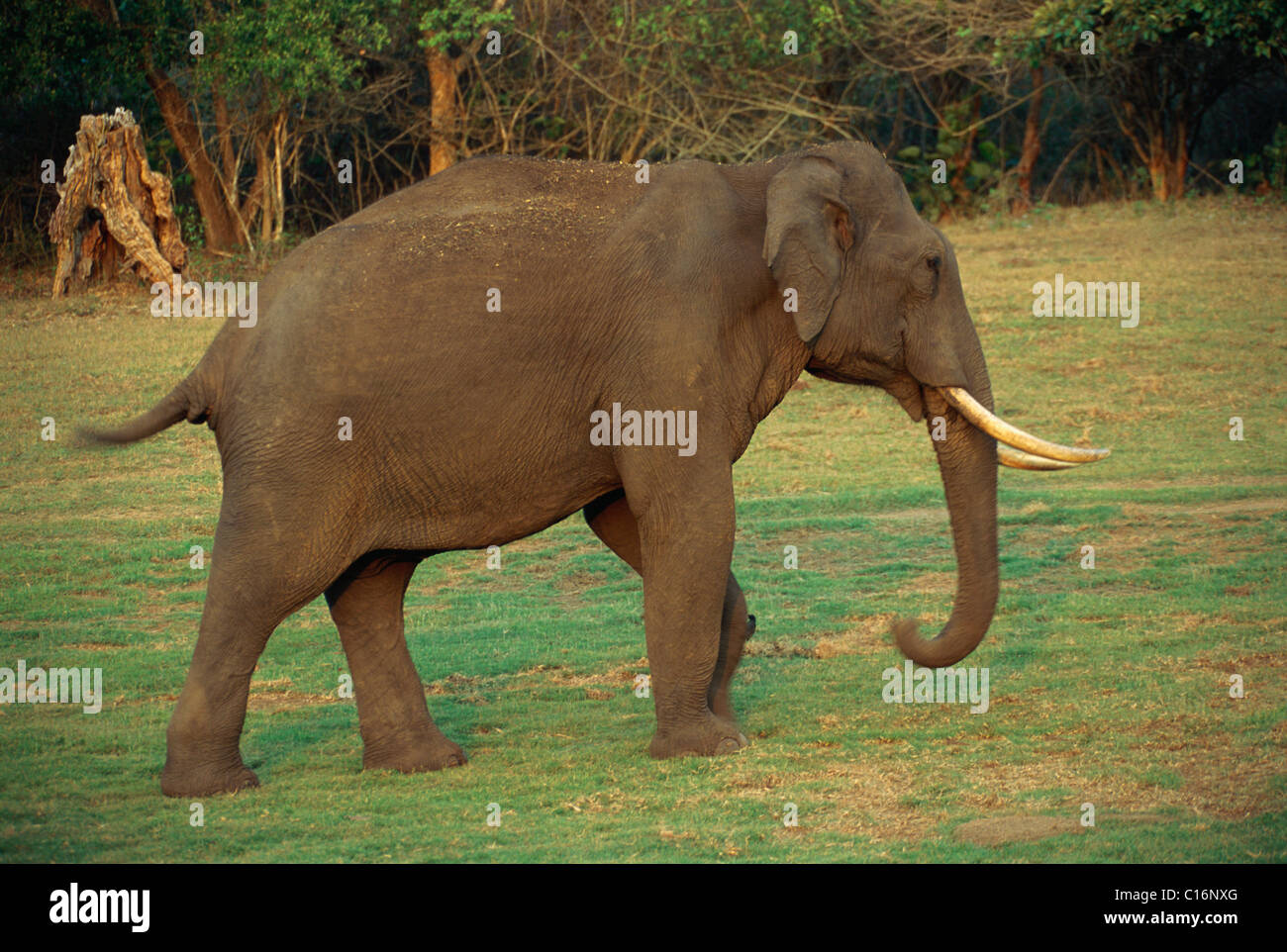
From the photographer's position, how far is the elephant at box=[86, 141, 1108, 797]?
7.44 m

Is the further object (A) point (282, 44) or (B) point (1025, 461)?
(A) point (282, 44)

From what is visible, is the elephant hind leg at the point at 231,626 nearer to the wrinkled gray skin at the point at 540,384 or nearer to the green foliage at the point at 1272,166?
the wrinkled gray skin at the point at 540,384

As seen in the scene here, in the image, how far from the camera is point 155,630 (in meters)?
11.3

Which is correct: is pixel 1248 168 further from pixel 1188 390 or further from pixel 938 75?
pixel 1188 390

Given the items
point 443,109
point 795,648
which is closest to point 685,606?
point 795,648

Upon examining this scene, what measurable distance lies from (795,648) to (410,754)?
10.3 ft

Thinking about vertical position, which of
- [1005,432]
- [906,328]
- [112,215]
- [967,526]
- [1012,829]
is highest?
[112,215]

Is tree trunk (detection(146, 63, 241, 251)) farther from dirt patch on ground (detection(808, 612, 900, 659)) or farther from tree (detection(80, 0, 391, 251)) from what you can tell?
dirt patch on ground (detection(808, 612, 900, 659))

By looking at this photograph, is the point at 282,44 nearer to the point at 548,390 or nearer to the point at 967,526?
the point at 548,390

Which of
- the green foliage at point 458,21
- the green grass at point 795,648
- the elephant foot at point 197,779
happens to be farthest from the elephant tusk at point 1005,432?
the green foliage at point 458,21

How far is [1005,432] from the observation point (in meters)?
8.04

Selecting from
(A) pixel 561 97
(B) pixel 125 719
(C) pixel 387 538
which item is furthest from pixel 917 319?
(A) pixel 561 97

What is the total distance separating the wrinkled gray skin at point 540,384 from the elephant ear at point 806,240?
13 millimetres

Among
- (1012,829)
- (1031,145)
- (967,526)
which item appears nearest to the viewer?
(1012,829)
